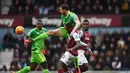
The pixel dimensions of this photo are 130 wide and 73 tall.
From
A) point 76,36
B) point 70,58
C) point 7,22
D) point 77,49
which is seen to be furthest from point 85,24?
point 7,22

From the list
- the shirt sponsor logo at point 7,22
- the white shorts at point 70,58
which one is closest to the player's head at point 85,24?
the white shorts at point 70,58

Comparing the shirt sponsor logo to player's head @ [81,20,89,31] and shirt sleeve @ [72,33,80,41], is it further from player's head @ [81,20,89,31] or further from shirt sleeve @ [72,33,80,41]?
shirt sleeve @ [72,33,80,41]

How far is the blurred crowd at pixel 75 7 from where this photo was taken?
27.0 m

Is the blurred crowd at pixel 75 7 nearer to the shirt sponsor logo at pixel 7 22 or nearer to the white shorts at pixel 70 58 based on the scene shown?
the shirt sponsor logo at pixel 7 22

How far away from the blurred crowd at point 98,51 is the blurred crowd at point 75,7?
1515mm

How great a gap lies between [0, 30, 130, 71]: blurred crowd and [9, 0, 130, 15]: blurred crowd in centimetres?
151

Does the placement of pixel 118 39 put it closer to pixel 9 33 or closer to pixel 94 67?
pixel 94 67

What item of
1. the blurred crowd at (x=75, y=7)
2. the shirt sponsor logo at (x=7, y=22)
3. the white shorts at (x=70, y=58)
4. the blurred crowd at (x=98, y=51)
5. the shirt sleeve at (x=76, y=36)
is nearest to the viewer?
the shirt sleeve at (x=76, y=36)

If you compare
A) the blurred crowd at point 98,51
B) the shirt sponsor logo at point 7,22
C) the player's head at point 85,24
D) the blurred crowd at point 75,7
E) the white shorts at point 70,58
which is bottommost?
the blurred crowd at point 98,51

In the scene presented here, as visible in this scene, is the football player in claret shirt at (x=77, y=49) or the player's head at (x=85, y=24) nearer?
the football player in claret shirt at (x=77, y=49)

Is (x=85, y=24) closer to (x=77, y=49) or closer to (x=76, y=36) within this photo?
(x=77, y=49)

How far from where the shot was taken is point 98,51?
25.2m

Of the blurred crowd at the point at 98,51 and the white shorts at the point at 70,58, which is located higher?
the white shorts at the point at 70,58

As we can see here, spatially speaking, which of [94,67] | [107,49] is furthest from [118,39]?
[94,67]
